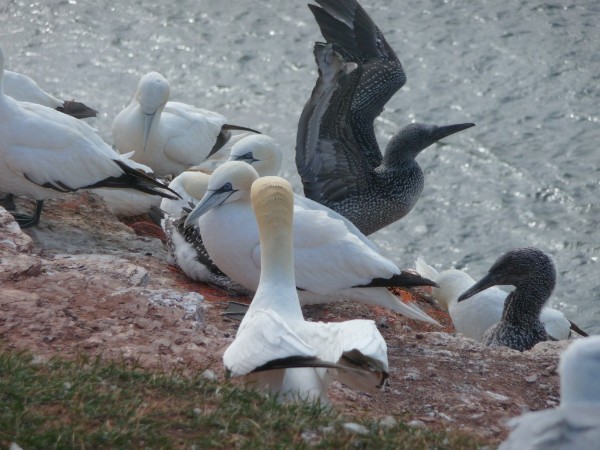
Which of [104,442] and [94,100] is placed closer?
[104,442]

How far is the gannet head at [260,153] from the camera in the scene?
882 cm

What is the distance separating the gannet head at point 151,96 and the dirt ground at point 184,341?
3039mm

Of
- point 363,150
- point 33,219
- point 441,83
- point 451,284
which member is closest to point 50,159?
point 33,219

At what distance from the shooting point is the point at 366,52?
392 inches

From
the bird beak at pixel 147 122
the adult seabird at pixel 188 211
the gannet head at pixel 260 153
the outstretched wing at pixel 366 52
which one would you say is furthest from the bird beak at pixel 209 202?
the bird beak at pixel 147 122

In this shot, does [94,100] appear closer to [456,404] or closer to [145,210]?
[145,210]

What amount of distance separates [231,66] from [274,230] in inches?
417

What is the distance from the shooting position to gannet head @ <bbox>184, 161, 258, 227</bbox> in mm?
6930

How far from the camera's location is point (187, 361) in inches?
208

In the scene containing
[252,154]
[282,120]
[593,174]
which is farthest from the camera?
[282,120]

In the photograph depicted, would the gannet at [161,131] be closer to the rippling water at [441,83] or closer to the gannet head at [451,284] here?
the gannet head at [451,284]

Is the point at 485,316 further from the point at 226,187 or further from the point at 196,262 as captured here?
the point at 226,187

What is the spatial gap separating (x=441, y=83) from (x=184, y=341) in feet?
34.1

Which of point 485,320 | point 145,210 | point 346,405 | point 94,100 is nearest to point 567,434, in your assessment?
point 346,405
